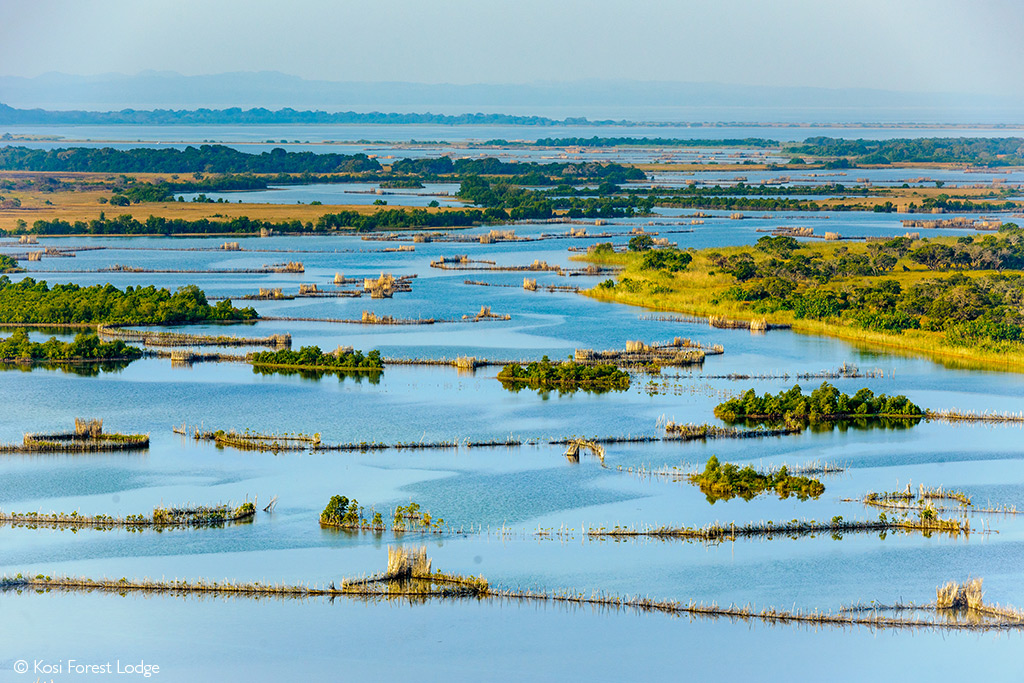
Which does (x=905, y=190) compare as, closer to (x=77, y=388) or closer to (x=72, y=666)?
(x=77, y=388)

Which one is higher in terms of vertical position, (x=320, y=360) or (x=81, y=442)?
(x=320, y=360)

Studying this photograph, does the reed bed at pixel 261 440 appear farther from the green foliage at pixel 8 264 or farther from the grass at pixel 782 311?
the green foliage at pixel 8 264

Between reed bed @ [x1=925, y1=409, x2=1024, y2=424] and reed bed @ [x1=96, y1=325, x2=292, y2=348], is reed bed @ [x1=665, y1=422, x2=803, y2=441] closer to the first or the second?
reed bed @ [x1=925, y1=409, x2=1024, y2=424]

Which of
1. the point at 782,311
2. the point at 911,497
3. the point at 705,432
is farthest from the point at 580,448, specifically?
the point at 782,311

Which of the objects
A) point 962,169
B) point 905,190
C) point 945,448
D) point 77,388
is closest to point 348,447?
point 77,388

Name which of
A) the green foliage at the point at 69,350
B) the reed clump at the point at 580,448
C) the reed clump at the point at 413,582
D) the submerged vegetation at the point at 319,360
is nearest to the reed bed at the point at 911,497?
the reed clump at the point at 580,448

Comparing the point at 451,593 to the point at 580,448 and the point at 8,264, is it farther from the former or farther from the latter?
the point at 8,264
